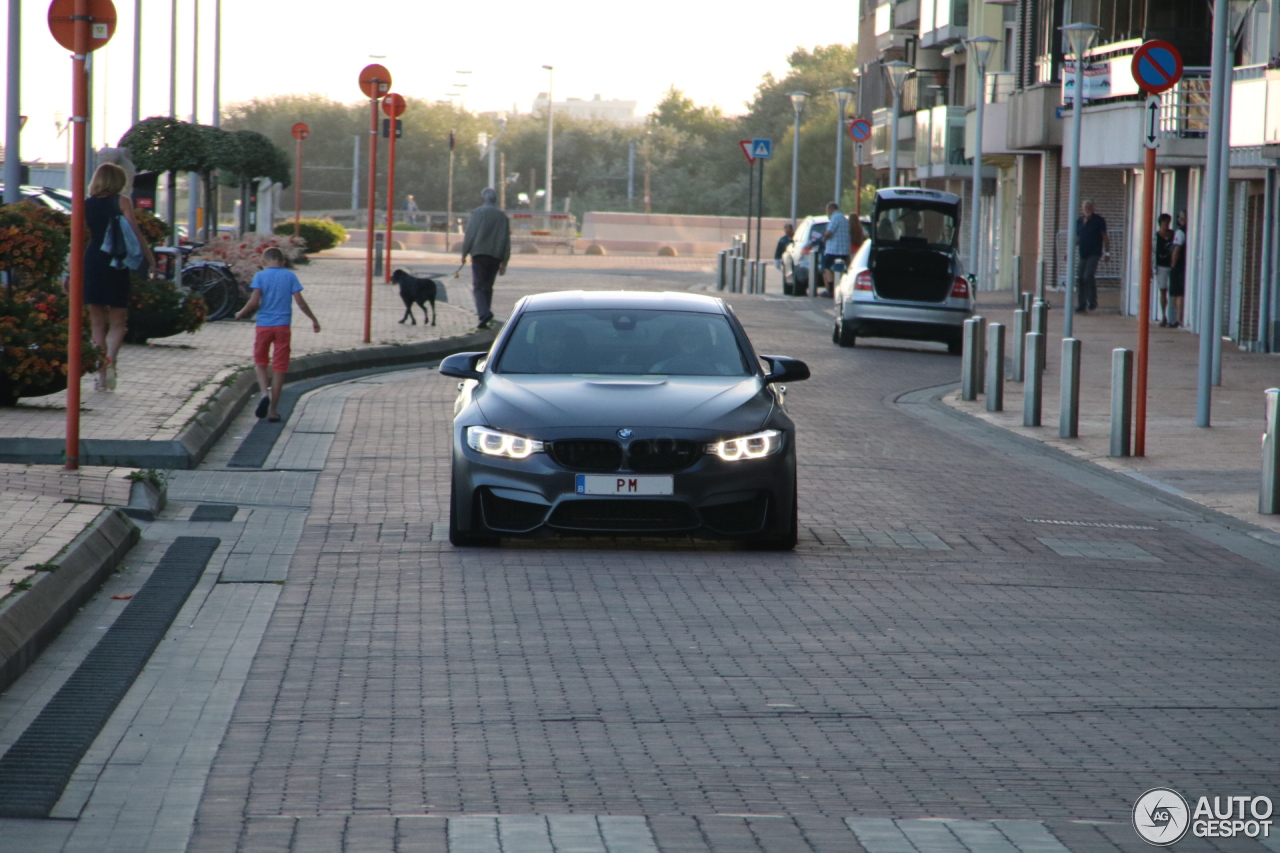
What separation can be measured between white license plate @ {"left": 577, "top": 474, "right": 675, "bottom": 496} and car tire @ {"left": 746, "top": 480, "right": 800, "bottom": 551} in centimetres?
81

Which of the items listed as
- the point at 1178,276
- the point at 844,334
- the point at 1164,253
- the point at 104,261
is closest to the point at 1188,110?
the point at 1164,253

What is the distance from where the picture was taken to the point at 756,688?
6672mm

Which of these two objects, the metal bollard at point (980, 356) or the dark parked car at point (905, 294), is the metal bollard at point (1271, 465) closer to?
the metal bollard at point (980, 356)

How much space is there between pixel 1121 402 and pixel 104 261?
26.0 feet

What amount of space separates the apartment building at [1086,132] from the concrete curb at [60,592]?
12753 millimetres

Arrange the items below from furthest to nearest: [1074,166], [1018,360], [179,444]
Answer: [1074,166] → [1018,360] → [179,444]

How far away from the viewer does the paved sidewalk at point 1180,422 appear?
13.4 metres

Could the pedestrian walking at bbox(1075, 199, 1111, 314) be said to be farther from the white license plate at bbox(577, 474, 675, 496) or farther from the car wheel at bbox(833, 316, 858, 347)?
the white license plate at bbox(577, 474, 675, 496)

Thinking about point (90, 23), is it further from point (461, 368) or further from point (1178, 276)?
point (1178, 276)

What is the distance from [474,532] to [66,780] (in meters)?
4.27

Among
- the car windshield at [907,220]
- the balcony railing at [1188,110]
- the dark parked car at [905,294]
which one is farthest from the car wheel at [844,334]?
the balcony railing at [1188,110]

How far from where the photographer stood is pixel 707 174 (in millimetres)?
120000

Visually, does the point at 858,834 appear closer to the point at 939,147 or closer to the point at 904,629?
the point at 904,629

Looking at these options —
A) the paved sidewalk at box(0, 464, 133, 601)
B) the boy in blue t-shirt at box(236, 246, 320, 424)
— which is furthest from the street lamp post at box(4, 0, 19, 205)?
the paved sidewalk at box(0, 464, 133, 601)
